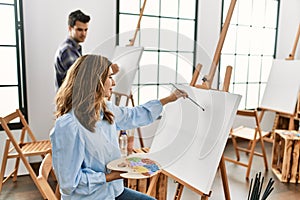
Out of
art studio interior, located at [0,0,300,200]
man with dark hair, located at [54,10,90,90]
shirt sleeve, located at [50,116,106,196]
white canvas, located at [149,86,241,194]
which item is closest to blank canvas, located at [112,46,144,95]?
art studio interior, located at [0,0,300,200]

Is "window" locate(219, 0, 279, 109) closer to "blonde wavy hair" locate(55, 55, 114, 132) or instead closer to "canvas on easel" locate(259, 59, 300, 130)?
"canvas on easel" locate(259, 59, 300, 130)

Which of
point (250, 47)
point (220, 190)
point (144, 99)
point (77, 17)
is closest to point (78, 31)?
point (77, 17)

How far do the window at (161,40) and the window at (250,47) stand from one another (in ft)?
2.16

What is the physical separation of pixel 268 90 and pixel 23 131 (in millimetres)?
3061

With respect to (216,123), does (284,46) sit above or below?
above

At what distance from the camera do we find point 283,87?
3.81 metres

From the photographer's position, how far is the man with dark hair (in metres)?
2.43

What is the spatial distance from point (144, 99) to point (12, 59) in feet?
5.31

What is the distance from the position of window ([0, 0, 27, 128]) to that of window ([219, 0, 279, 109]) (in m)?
2.62

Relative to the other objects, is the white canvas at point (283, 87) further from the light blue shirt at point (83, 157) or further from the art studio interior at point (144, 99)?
the light blue shirt at point (83, 157)

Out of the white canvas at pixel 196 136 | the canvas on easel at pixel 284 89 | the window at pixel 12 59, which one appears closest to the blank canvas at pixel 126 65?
the white canvas at pixel 196 136

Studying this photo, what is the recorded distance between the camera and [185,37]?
3.83 metres

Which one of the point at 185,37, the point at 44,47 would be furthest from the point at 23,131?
the point at 185,37

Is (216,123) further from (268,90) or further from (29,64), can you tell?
(268,90)
